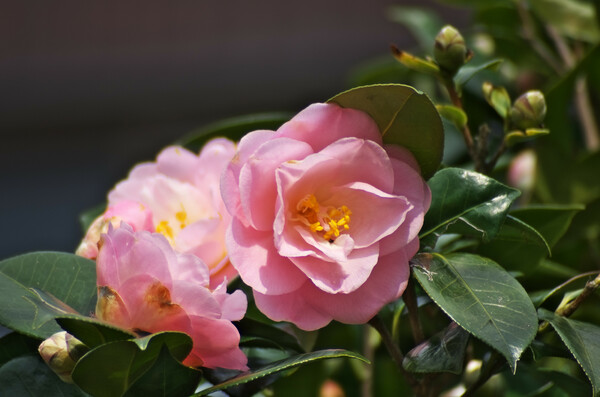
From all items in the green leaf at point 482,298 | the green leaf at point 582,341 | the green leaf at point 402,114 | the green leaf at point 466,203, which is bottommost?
the green leaf at point 582,341

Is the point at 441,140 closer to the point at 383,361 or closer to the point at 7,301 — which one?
the point at 7,301

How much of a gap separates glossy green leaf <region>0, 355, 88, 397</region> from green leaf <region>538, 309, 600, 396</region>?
364mm

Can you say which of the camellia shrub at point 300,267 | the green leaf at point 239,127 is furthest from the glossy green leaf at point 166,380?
the green leaf at point 239,127

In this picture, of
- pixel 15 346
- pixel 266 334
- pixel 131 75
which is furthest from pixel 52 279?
pixel 131 75

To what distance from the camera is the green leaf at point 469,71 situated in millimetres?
702

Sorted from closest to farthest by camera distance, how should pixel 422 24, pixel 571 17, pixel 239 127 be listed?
1. pixel 239 127
2. pixel 571 17
3. pixel 422 24

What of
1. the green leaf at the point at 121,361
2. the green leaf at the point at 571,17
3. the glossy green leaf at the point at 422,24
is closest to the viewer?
the green leaf at the point at 121,361

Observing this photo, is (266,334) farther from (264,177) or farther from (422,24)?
(422,24)

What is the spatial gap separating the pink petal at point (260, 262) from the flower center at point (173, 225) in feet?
0.42

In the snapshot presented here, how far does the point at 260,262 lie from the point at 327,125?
11 centimetres

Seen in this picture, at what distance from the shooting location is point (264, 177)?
1.87 ft

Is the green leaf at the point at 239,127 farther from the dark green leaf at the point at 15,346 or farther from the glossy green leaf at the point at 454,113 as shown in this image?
the dark green leaf at the point at 15,346

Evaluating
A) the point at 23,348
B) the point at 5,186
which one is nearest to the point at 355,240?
the point at 23,348

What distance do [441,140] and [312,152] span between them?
3.8 inches
